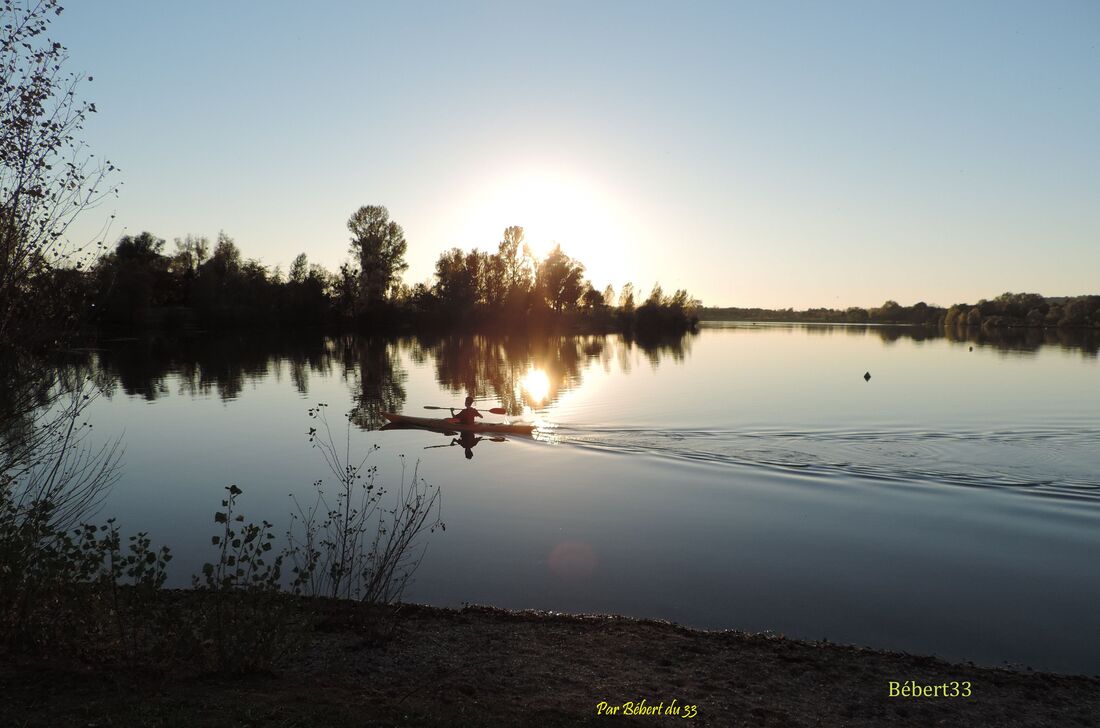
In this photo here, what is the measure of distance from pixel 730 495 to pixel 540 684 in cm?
1053

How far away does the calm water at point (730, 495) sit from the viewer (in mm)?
10148

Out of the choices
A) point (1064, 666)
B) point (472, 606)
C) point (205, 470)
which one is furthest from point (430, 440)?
point (1064, 666)

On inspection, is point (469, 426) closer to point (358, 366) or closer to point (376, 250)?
A: point (358, 366)

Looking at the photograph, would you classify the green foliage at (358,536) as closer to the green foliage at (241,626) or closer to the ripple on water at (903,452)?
the green foliage at (241,626)

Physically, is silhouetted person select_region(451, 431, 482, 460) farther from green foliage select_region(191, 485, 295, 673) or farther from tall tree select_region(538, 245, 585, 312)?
tall tree select_region(538, 245, 585, 312)

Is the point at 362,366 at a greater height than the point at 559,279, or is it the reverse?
the point at 559,279

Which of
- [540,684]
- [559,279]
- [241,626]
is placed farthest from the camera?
[559,279]

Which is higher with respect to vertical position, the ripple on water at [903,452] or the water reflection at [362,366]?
the water reflection at [362,366]

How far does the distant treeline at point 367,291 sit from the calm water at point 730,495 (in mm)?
50166

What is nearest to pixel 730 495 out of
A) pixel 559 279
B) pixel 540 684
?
pixel 540 684

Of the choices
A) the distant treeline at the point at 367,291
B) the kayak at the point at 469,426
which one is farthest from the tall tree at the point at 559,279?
the kayak at the point at 469,426

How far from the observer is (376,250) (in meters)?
88.4

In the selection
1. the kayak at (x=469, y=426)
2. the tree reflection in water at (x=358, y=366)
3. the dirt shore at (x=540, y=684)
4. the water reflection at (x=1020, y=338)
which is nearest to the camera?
the dirt shore at (x=540, y=684)

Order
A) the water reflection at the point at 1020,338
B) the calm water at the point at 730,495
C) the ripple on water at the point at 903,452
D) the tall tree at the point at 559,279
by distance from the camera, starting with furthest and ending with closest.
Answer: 1. the tall tree at the point at 559,279
2. the water reflection at the point at 1020,338
3. the ripple on water at the point at 903,452
4. the calm water at the point at 730,495
